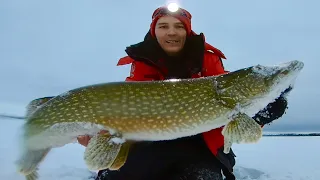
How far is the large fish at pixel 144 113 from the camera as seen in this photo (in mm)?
2641

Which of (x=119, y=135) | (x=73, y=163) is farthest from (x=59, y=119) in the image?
(x=73, y=163)

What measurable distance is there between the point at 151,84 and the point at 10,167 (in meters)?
3.88

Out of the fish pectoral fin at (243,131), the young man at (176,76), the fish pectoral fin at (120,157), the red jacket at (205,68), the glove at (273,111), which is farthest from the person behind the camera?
the red jacket at (205,68)

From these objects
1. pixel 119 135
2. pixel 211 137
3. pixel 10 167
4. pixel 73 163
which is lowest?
pixel 73 163

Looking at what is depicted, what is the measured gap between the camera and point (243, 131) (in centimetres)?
259

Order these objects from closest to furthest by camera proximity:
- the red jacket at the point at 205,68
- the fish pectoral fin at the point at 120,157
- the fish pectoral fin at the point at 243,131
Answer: the fish pectoral fin at the point at 243,131, the fish pectoral fin at the point at 120,157, the red jacket at the point at 205,68

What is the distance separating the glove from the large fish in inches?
5.6

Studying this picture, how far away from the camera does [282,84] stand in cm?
276

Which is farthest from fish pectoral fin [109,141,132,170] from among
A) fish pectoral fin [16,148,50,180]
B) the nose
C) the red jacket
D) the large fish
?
the nose

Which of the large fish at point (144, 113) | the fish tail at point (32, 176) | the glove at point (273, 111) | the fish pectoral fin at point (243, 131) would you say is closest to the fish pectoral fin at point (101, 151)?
the large fish at point (144, 113)

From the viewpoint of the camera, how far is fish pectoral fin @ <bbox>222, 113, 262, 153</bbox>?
2.59 meters

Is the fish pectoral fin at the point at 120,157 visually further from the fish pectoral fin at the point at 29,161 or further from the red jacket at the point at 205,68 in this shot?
the red jacket at the point at 205,68

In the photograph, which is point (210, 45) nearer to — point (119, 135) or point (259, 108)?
point (259, 108)

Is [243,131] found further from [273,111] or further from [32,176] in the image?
[32,176]
